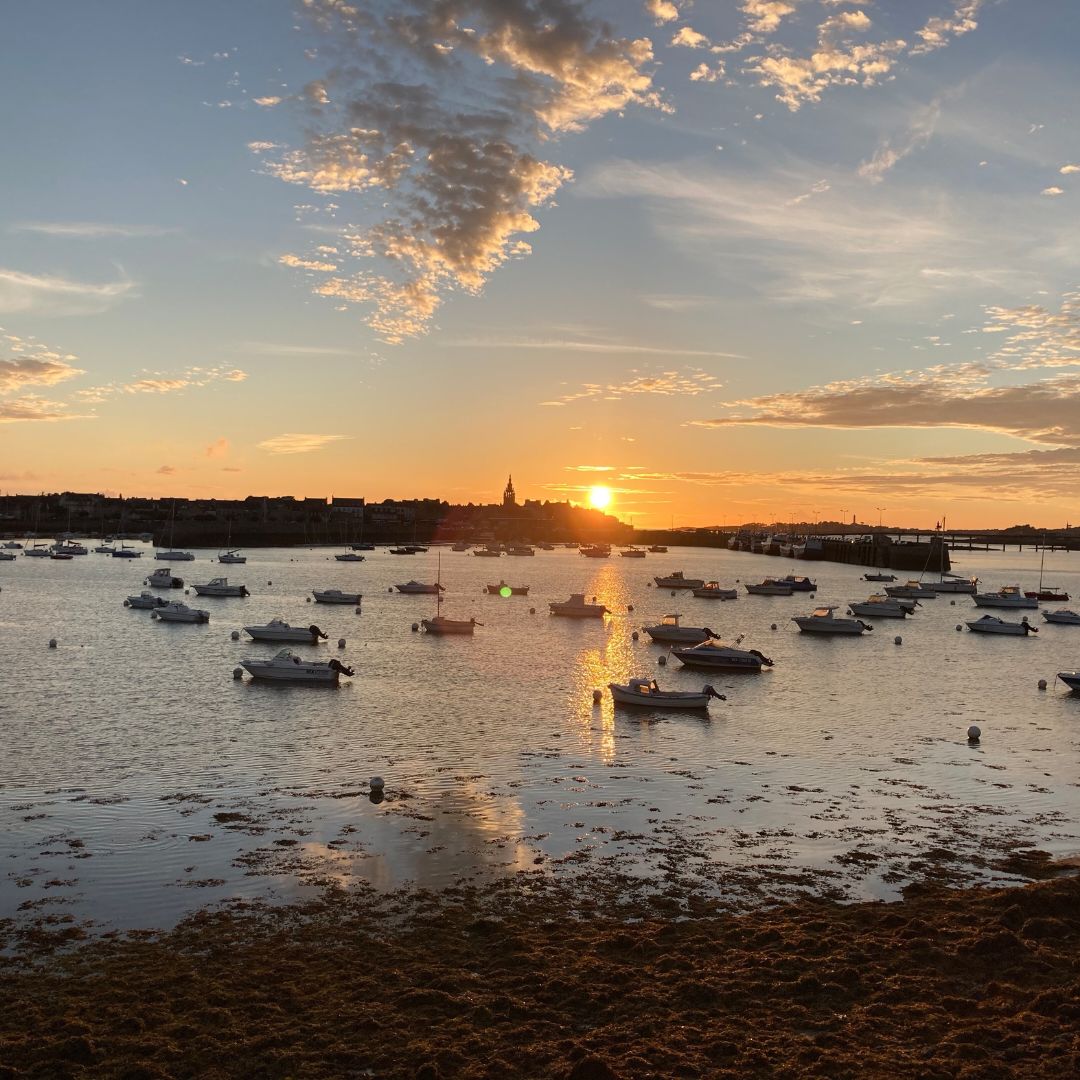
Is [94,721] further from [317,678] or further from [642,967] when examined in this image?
[642,967]

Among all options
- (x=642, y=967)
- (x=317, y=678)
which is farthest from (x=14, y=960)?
(x=317, y=678)

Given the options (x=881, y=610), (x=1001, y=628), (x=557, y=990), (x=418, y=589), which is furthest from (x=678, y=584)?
(x=557, y=990)

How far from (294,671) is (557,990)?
35917 mm

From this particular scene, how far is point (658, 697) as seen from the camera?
4191cm

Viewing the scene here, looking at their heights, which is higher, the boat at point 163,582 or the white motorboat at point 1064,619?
the boat at point 163,582

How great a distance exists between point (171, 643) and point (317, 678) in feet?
73.0

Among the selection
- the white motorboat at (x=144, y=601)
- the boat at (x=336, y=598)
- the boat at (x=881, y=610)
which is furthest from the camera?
the boat at (x=336, y=598)

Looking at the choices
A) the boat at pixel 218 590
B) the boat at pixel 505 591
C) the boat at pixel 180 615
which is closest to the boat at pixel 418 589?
the boat at pixel 505 591

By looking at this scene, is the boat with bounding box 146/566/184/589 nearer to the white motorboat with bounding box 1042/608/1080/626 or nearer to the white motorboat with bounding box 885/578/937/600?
the white motorboat with bounding box 885/578/937/600

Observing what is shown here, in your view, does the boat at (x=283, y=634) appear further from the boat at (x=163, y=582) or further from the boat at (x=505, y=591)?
the boat at (x=163, y=582)

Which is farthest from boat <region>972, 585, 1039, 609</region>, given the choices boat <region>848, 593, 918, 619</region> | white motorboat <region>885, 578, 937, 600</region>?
boat <region>848, 593, 918, 619</region>

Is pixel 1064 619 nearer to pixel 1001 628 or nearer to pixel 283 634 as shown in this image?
pixel 1001 628

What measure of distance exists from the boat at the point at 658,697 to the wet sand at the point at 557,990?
2264cm

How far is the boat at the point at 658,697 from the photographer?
4169 cm
